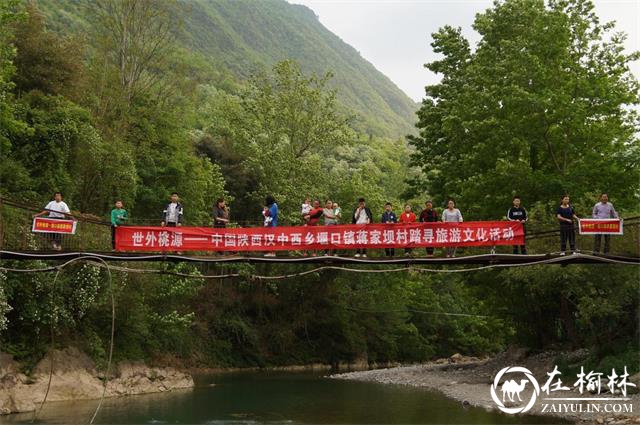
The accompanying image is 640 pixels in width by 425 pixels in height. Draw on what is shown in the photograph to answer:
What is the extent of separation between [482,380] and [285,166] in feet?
71.8

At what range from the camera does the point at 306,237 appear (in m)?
21.0

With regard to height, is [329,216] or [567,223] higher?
[329,216]

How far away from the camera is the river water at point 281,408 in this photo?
28.2 meters

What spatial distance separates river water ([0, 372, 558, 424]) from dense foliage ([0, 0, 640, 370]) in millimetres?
4260

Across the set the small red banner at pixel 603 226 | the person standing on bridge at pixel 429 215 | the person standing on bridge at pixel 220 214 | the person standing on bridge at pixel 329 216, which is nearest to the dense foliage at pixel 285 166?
the person standing on bridge at pixel 220 214

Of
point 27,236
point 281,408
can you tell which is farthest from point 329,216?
point 27,236

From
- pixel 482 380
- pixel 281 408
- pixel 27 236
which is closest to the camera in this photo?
pixel 27 236

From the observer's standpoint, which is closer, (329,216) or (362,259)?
(362,259)

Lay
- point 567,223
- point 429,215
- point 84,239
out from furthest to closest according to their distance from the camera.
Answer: point 84,239
point 429,215
point 567,223

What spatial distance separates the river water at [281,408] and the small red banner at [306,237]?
8779mm

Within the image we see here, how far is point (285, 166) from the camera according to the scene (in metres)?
54.9

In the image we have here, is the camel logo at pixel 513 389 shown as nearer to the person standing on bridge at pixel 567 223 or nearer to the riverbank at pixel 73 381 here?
the person standing on bridge at pixel 567 223

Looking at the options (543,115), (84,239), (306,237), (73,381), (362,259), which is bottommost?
(73,381)

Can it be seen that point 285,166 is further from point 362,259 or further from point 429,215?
point 362,259
